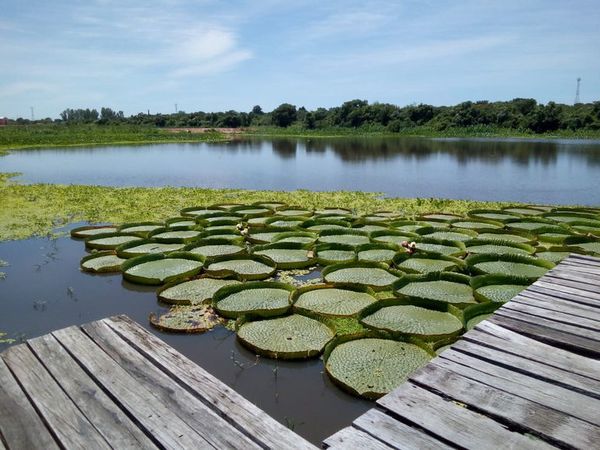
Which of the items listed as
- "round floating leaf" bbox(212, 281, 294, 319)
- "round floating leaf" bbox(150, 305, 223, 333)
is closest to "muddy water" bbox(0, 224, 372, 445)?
"round floating leaf" bbox(150, 305, 223, 333)

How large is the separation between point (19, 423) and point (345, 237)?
4836mm

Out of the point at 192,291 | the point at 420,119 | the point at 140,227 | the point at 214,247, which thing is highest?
the point at 420,119

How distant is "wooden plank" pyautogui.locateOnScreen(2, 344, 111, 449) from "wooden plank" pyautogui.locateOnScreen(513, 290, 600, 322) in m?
2.05

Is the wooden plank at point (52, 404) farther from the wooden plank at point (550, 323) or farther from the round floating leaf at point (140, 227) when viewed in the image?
the round floating leaf at point (140, 227)

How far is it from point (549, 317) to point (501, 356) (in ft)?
1.69

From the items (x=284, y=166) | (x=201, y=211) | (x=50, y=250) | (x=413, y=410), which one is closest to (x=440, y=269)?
(x=413, y=410)

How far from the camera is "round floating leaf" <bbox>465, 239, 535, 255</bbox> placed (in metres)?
5.21

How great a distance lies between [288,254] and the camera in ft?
17.6

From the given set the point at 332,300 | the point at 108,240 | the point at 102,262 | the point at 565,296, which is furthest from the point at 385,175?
the point at 565,296

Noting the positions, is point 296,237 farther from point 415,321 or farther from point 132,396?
point 132,396

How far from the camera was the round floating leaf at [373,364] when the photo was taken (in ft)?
9.20

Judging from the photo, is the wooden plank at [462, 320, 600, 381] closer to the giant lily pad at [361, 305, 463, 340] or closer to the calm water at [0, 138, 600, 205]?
the giant lily pad at [361, 305, 463, 340]

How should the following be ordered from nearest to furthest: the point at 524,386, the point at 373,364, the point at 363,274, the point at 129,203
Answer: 1. the point at 524,386
2. the point at 373,364
3. the point at 363,274
4. the point at 129,203

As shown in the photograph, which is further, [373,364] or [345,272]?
[345,272]
